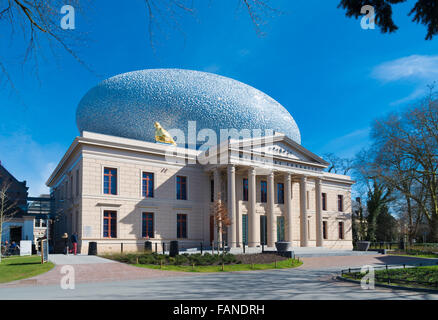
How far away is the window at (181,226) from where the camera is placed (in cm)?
3725

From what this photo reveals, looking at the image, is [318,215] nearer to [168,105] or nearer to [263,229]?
[263,229]

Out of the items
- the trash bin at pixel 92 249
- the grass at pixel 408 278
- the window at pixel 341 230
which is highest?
the grass at pixel 408 278

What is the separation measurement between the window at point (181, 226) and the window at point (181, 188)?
1823 mm

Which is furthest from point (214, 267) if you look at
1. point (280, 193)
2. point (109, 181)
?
point (280, 193)

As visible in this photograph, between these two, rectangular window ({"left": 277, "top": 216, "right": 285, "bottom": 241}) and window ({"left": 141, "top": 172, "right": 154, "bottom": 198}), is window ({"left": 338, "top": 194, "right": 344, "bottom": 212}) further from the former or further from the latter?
window ({"left": 141, "top": 172, "right": 154, "bottom": 198})

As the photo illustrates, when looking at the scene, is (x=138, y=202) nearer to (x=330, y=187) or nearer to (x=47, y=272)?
(x=47, y=272)

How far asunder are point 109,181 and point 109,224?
145 inches

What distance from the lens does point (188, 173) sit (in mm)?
38438

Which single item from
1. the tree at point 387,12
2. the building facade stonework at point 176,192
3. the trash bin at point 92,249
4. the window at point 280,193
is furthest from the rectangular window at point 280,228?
the tree at point 387,12

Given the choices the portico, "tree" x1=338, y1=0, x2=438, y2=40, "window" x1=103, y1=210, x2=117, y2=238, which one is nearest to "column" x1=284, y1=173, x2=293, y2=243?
the portico

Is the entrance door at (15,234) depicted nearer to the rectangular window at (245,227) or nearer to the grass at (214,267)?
the rectangular window at (245,227)

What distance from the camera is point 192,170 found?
3866cm
